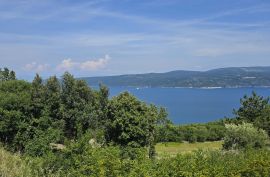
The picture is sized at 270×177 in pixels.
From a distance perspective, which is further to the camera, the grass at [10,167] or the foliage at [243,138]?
the foliage at [243,138]

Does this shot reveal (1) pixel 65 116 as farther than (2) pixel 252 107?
No

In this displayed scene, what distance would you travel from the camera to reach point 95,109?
40.1 meters

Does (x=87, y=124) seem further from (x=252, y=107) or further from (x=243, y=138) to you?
(x=252, y=107)

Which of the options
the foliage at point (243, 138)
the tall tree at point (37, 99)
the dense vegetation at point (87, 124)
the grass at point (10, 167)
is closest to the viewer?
the grass at point (10, 167)

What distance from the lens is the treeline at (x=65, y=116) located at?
3011cm

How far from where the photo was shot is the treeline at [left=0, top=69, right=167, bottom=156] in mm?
30109

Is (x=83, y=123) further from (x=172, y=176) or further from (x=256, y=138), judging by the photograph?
(x=172, y=176)

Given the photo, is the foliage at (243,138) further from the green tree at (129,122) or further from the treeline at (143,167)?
the treeline at (143,167)

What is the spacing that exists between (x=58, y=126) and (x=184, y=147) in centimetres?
1374

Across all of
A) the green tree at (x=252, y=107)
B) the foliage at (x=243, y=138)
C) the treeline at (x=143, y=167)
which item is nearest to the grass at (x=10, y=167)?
the treeline at (x=143, y=167)

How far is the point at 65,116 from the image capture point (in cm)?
3703

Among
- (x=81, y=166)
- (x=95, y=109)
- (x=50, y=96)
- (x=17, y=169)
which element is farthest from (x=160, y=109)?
(x=17, y=169)

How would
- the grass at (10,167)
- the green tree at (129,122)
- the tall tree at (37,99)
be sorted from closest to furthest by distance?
the grass at (10,167) < the green tree at (129,122) < the tall tree at (37,99)

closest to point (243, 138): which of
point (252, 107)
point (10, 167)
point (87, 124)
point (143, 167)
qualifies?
point (87, 124)
